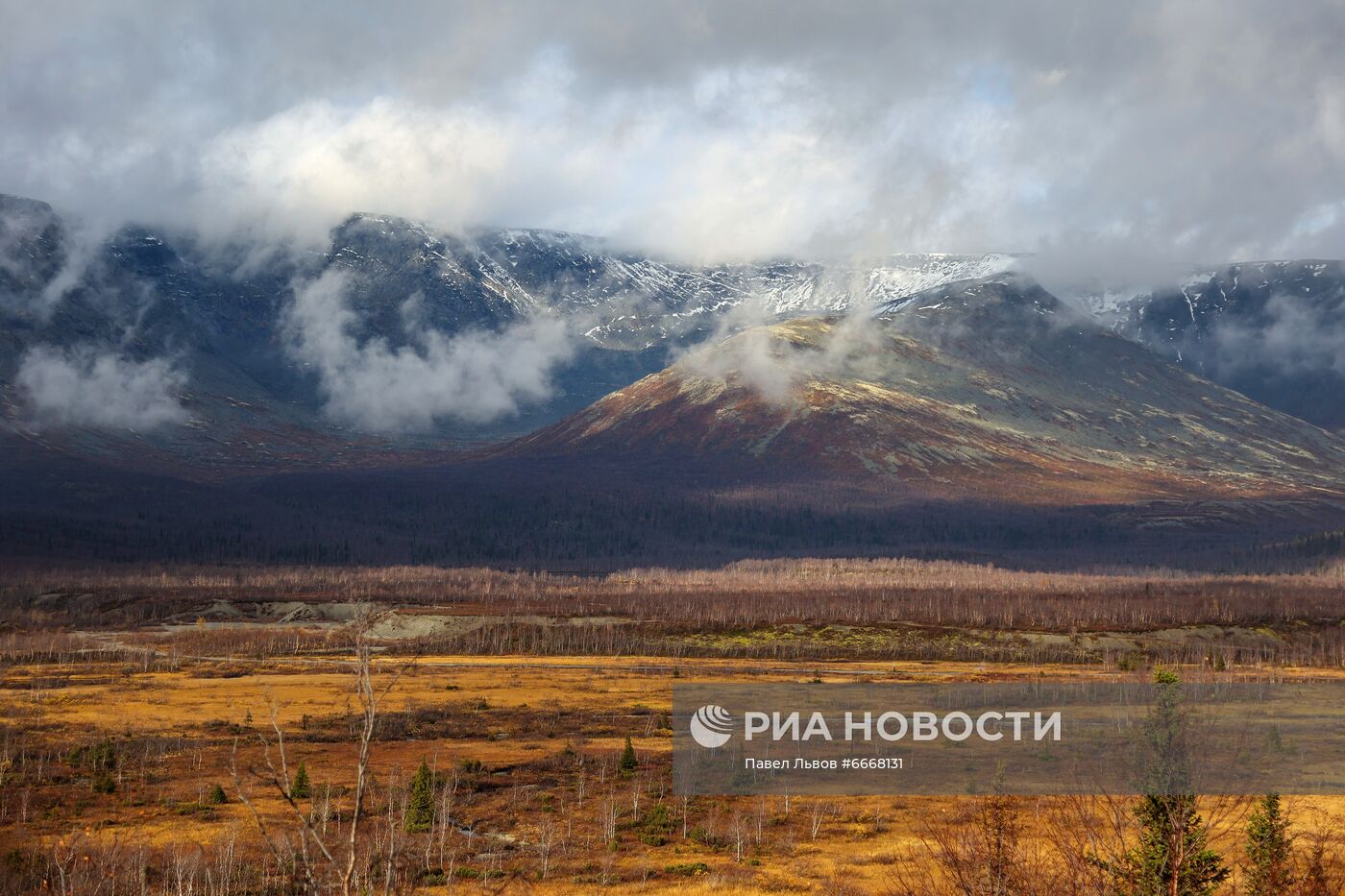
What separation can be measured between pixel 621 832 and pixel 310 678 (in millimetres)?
86045

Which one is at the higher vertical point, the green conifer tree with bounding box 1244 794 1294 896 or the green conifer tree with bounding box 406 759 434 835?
the green conifer tree with bounding box 1244 794 1294 896

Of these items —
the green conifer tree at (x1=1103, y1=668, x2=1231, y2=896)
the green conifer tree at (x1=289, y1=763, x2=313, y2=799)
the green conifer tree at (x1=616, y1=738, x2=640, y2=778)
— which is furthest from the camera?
the green conifer tree at (x1=616, y1=738, x2=640, y2=778)

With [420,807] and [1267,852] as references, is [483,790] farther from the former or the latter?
[1267,852]

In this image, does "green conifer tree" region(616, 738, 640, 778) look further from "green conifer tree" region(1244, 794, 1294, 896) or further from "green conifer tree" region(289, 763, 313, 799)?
"green conifer tree" region(1244, 794, 1294, 896)

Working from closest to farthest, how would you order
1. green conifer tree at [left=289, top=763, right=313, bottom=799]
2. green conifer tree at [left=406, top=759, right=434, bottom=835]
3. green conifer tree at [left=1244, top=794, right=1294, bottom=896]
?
1. green conifer tree at [left=1244, top=794, right=1294, bottom=896]
2. green conifer tree at [left=406, top=759, right=434, bottom=835]
3. green conifer tree at [left=289, top=763, right=313, bottom=799]

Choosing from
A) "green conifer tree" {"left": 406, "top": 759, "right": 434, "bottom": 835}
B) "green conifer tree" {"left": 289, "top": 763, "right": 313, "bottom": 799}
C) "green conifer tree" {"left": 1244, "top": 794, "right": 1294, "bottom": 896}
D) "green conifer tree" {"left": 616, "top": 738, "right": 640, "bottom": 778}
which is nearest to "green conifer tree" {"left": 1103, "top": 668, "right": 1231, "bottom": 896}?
"green conifer tree" {"left": 1244, "top": 794, "right": 1294, "bottom": 896}

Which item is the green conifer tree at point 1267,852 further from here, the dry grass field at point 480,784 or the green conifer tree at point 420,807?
the green conifer tree at point 420,807

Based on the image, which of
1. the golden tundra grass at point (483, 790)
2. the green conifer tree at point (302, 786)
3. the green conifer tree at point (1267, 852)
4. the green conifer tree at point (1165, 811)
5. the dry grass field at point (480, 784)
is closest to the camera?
the green conifer tree at point (1165, 811)

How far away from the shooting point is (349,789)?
72688 millimetres

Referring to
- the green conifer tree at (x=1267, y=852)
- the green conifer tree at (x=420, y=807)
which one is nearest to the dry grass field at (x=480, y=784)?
the green conifer tree at (x=420, y=807)

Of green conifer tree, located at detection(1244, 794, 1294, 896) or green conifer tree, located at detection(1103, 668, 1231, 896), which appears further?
green conifer tree, located at detection(1244, 794, 1294, 896)

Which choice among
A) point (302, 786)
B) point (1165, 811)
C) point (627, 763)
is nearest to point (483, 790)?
point (627, 763)

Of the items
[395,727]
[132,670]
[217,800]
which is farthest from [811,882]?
[132,670]

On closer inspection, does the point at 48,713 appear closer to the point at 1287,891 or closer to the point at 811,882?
the point at 811,882
